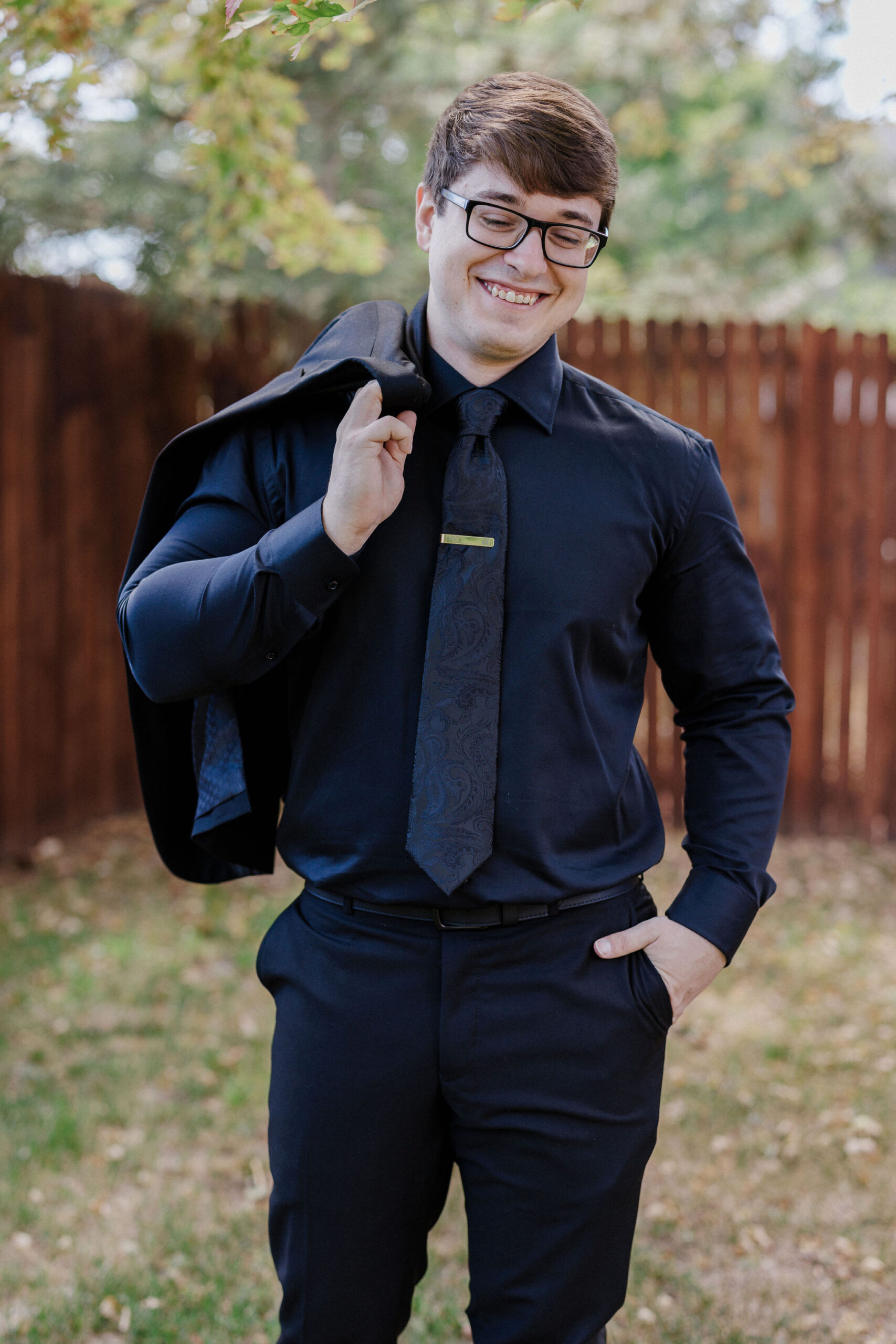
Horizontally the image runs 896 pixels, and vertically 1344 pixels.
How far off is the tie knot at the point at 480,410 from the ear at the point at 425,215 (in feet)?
0.84

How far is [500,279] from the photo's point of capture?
1.69 m

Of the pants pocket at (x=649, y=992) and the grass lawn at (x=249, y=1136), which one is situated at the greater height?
the pants pocket at (x=649, y=992)

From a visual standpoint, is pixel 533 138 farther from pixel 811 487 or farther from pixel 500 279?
pixel 811 487

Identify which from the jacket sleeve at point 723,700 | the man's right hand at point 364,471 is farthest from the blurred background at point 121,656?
the jacket sleeve at point 723,700

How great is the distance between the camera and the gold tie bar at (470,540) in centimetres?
168

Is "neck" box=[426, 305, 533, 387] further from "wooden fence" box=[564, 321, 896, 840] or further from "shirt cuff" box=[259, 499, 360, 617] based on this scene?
"wooden fence" box=[564, 321, 896, 840]

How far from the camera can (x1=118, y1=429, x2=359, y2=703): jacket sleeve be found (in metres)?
1.53

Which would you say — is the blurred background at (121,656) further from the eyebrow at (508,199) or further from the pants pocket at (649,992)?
the pants pocket at (649,992)

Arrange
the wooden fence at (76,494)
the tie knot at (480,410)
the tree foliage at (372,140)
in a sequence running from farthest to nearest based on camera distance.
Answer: the wooden fence at (76,494)
the tree foliage at (372,140)
the tie knot at (480,410)

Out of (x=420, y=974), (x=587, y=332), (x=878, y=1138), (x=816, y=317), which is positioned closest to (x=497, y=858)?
(x=420, y=974)

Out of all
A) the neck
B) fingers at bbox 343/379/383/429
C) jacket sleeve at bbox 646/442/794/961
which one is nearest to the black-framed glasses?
the neck

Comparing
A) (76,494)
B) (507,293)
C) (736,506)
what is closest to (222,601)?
(507,293)

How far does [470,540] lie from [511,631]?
0.15m

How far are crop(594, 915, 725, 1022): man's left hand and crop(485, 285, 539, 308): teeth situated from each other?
1008 millimetres
